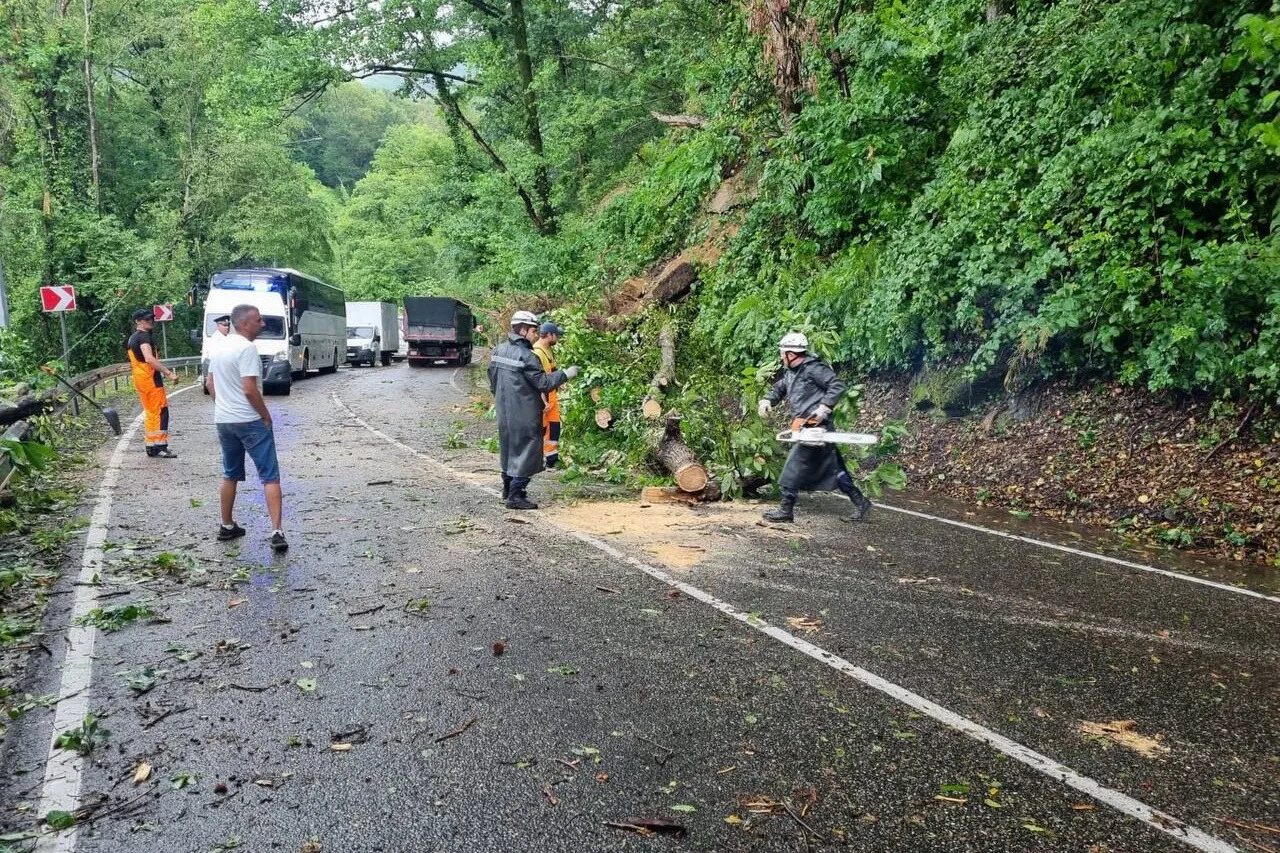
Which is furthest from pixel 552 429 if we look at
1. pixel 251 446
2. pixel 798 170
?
pixel 798 170

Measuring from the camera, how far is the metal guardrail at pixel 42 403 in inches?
309

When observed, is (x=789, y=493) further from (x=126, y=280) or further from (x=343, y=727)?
(x=126, y=280)

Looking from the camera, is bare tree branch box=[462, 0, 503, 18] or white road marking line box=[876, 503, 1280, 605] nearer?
white road marking line box=[876, 503, 1280, 605]

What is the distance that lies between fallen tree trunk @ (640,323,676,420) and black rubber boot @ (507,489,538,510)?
5.89 ft

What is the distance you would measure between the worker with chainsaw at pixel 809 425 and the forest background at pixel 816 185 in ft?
3.01

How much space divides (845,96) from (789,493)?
8721mm

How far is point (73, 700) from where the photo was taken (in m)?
4.28

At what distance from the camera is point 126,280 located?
3238cm

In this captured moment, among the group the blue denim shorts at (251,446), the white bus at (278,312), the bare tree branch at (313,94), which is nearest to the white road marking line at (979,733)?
the blue denim shorts at (251,446)

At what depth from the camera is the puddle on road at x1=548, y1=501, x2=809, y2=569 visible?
7215 millimetres

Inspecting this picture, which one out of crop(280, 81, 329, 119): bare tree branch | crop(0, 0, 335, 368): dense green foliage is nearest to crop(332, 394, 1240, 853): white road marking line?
crop(0, 0, 335, 368): dense green foliage

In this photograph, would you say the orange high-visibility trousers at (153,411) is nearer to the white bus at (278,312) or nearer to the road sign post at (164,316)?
the road sign post at (164,316)

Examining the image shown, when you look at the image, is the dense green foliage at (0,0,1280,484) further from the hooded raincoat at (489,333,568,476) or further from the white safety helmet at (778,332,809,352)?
the hooded raincoat at (489,333,568,476)

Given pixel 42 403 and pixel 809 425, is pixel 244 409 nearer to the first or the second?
pixel 42 403
